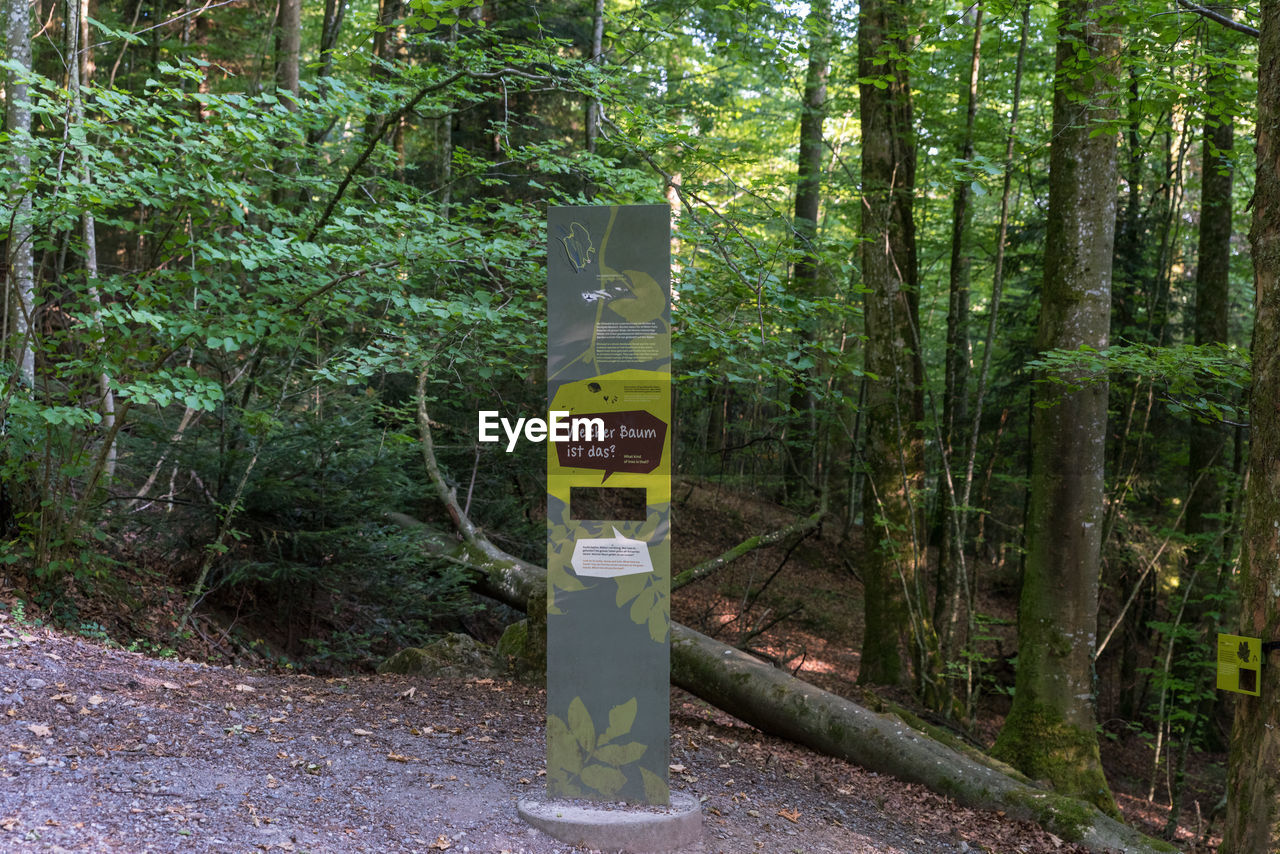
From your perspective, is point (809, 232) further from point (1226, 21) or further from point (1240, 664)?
point (1240, 664)

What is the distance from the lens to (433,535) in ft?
29.9

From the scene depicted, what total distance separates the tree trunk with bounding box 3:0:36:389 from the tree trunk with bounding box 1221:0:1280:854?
7.16 meters

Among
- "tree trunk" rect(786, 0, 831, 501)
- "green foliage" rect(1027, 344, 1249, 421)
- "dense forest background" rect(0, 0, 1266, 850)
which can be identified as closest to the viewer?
"green foliage" rect(1027, 344, 1249, 421)

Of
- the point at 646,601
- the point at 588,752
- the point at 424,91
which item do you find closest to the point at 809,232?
the point at 424,91

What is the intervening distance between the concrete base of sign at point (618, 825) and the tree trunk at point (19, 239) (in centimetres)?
505

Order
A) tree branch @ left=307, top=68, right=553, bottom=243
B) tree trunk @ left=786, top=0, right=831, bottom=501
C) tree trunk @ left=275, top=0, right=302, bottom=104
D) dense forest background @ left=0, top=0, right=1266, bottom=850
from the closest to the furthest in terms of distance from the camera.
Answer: dense forest background @ left=0, top=0, right=1266, bottom=850, tree branch @ left=307, top=68, right=553, bottom=243, tree trunk @ left=786, top=0, right=831, bottom=501, tree trunk @ left=275, top=0, right=302, bottom=104

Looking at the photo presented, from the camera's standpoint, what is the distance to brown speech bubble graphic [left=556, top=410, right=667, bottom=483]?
3951 mm

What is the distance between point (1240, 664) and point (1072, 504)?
282 cm

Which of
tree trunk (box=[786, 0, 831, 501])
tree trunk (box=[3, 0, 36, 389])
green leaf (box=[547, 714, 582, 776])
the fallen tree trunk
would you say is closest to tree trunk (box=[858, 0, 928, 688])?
tree trunk (box=[786, 0, 831, 501])

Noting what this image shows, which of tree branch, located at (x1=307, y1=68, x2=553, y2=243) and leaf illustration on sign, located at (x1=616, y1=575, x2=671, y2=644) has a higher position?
tree branch, located at (x1=307, y1=68, x2=553, y2=243)

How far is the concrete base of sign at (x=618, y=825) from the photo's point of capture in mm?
3797

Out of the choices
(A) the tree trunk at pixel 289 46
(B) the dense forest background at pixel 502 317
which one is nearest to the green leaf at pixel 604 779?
(B) the dense forest background at pixel 502 317

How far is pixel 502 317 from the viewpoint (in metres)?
6.04

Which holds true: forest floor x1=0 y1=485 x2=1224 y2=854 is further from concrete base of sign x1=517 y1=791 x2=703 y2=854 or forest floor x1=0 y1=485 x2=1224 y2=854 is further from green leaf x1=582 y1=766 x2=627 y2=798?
green leaf x1=582 y1=766 x2=627 y2=798
